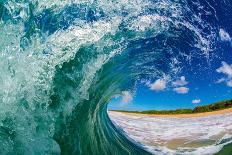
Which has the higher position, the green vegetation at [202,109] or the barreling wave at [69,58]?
the green vegetation at [202,109]

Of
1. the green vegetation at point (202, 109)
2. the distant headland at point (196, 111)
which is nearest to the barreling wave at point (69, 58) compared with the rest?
the distant headland at point (196, 111)

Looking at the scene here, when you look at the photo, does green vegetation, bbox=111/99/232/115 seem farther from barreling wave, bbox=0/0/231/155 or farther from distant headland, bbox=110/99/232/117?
barreling wave, bbox=0/0/231/155

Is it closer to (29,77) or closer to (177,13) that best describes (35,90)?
(29,77)

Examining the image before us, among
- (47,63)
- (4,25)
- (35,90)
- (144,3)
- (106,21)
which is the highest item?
(144,3)

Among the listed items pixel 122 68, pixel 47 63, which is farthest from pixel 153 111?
pixel 47 63

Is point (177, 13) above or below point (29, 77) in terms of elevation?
above

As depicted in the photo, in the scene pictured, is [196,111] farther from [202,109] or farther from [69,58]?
[69,58]

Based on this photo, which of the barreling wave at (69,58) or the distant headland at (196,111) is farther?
the distant headland at (196,111)

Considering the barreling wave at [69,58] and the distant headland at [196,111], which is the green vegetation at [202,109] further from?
the barreling wave at [69,58]
